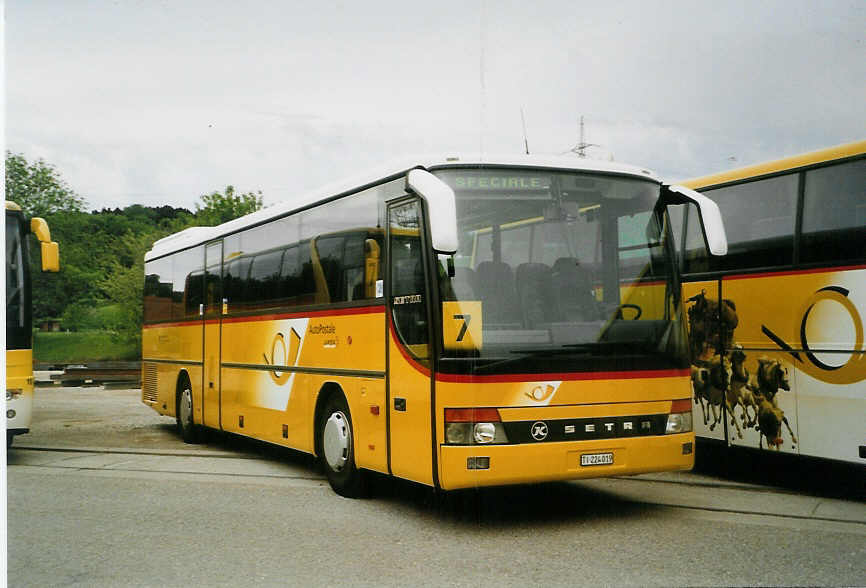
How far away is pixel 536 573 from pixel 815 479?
586 cm

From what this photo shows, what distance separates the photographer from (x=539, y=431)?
7395mm

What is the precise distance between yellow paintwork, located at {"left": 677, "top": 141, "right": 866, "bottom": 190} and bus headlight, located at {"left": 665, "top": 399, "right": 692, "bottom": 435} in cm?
287

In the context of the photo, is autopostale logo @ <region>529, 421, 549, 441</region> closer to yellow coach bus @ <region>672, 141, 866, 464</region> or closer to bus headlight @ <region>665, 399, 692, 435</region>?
bus headlight @ <region>665, 399, 692, 435</region>

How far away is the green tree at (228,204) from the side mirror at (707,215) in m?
39.2

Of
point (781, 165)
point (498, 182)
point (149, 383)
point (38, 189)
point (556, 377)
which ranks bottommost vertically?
point (149, 383)

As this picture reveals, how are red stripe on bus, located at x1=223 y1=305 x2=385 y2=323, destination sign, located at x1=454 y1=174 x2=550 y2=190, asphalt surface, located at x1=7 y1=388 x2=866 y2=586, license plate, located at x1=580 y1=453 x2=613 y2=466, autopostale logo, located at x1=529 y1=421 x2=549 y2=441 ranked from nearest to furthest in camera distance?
asphalt surface, located at x1=7 y1=388 x2=866 y2=586 < autopostale logo, located at x1=529 y1=421 x2=549 y2=441 < license plate, located at x1=580 y1=453 x2=613 y2=466 < destination sign, located at x1=454 y1=174 x2=550 y2=190 < red stripe on bus, located at x1=223 y1=305 x2=385 y2=323

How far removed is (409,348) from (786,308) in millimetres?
3935

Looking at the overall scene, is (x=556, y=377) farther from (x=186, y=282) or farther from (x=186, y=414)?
(x=186, y=282)

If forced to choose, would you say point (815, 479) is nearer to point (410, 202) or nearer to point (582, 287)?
point (582, 287)

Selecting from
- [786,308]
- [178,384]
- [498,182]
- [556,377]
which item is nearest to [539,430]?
[556,377]

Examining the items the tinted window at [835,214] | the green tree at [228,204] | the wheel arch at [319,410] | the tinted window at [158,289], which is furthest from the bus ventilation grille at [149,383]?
the green tree at [228,204]

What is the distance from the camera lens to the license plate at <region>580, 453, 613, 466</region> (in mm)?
7504

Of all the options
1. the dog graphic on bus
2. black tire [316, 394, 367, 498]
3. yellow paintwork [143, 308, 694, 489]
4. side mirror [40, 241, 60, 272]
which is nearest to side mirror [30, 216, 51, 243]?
side mirror [40, 241, 60, 272]

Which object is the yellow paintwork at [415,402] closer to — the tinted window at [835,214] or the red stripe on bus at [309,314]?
the red stripe on bus at [309,314]
